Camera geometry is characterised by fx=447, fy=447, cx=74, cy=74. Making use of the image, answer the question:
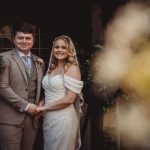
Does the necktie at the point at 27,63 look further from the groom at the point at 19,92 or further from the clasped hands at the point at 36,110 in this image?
the clasped hands at the point at 36,110

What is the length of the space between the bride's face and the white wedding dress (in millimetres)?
185

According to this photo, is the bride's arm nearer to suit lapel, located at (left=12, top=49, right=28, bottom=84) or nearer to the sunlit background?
suit lapel, located at (left=12, top=49, right=28, bottom=84)

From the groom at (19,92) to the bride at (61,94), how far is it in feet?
0.42

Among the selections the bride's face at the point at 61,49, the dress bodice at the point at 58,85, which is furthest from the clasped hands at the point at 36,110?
the bride's face at the point at 61,49

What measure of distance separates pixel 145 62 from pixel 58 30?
3728 millimetres

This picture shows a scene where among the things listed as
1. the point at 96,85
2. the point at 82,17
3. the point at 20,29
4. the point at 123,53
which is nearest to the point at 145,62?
the point at 123,53

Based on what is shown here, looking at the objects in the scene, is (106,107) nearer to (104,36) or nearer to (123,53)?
(104,36)

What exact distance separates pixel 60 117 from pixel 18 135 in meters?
0.44

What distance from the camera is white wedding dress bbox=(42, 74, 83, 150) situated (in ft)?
14.1

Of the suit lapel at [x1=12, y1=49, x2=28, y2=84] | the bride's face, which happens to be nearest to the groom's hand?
the suit lapel at [x1=12, y1=49, x2=28, y2=84]

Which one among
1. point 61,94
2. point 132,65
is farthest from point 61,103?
point 132,65

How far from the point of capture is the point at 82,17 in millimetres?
6145

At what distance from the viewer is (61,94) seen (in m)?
4.33

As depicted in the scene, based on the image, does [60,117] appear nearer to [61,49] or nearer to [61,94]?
[61,94]
